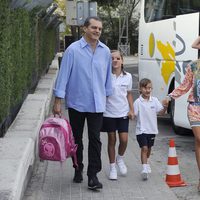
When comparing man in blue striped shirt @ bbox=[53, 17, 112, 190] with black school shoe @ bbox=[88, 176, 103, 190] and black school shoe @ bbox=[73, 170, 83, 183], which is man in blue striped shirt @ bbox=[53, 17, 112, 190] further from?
black school shoe @ bbox=[73, 170, 83, 183]

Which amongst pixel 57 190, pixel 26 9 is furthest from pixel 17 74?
pixel 57 190

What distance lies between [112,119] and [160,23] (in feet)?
15.8

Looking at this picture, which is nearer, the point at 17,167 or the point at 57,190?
the point at 17,167

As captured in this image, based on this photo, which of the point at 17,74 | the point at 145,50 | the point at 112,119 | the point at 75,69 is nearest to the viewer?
the point at 75,69

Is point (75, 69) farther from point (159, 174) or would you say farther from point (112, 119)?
point (159, 174)

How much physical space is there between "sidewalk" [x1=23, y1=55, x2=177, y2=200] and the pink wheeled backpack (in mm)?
437

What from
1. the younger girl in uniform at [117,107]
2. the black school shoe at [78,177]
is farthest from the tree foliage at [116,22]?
the black school shoe at [78,177]

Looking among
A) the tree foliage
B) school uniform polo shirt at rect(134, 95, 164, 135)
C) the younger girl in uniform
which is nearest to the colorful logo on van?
school uniform polo shirt at rect(134, 95, 164, 135)

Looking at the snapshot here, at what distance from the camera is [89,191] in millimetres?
6156

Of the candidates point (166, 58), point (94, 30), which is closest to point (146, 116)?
point (94, 30)

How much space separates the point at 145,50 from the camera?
38.4 ft

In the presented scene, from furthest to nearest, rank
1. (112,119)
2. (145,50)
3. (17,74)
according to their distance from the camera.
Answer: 1. (145,50)
2. (17,74)
3. (112,119)

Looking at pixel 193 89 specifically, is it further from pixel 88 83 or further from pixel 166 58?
pixel 166 58

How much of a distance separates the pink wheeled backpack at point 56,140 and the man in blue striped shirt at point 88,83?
159 mm
